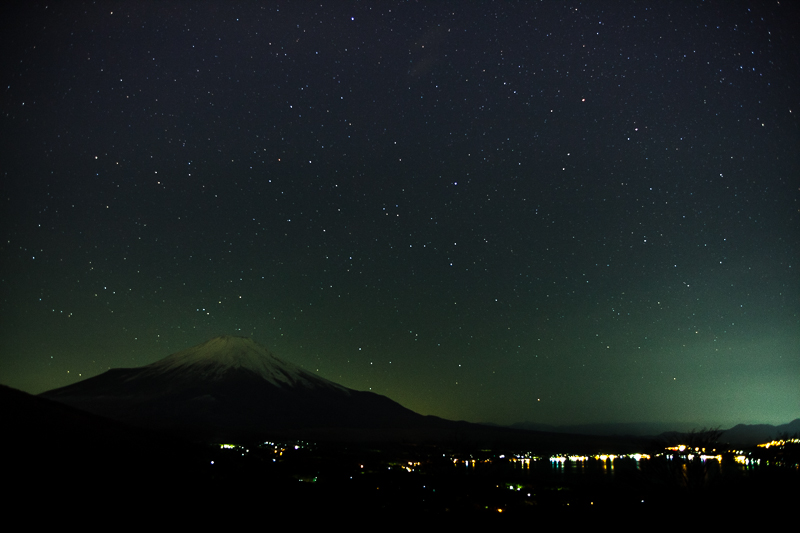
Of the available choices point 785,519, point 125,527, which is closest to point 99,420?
point 125,527

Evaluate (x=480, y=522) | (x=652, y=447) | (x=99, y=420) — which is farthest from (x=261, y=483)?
(x=652, y=447)

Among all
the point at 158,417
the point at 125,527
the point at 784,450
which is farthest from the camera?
the point at 158,417

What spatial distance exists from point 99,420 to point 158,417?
169549 mm

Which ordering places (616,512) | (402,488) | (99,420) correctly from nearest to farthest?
(616,512)
(402,488)
(99,420)

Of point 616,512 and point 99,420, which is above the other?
point 99,420

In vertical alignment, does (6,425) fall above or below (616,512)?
above

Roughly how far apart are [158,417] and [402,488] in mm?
180575

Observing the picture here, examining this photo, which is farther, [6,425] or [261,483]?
[261,483]

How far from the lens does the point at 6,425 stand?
85.7 feet

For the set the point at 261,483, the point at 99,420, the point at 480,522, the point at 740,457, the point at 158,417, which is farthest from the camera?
the point at 158,417

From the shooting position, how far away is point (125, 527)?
1694 centimetres

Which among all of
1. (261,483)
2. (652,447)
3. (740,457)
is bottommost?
(740,457)

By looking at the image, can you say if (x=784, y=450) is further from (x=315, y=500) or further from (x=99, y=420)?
(x=99, y=420)

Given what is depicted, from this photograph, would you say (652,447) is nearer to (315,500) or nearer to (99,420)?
(315,500)
